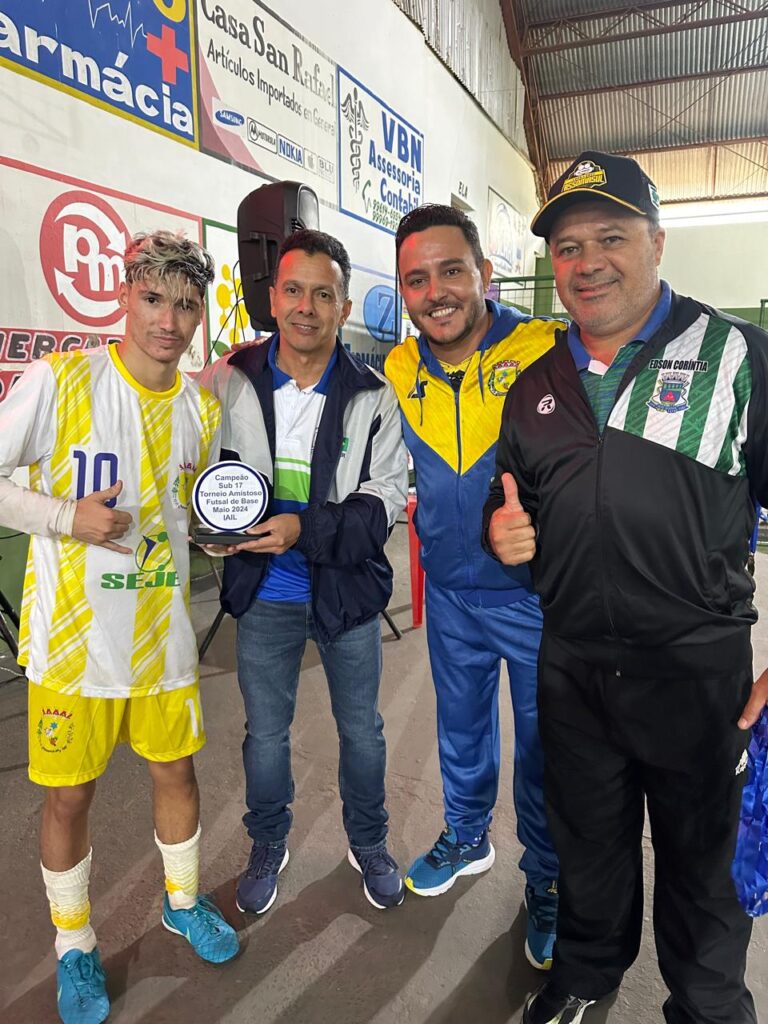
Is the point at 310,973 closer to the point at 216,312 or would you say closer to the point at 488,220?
the point at 216,312

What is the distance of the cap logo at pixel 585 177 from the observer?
46.2 inches

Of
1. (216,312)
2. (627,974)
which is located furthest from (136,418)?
(216,312)

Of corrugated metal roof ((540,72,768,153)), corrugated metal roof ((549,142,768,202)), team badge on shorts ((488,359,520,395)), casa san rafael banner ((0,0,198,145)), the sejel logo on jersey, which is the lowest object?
the sejel logo on jersey

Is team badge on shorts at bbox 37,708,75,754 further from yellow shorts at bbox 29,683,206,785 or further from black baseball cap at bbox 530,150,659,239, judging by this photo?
black baseball cap at bbox 530,150,659,239

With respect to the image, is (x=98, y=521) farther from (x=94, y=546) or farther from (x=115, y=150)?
(x=115, y=150)

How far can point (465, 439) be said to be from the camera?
1.53 m

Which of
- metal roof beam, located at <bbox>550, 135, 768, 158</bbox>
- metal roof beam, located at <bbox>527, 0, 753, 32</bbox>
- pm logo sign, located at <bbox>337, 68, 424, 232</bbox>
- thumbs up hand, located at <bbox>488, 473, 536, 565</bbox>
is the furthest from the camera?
metal roof beam, located at <bbox>550, 135, 768, 158</bbox>

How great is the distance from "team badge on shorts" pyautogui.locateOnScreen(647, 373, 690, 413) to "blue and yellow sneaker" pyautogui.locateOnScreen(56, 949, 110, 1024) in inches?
64.5

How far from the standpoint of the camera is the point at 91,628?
53.2 inches

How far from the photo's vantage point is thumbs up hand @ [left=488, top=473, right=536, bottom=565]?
4.09 feet

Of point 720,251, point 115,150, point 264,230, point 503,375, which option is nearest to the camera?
point 503,375

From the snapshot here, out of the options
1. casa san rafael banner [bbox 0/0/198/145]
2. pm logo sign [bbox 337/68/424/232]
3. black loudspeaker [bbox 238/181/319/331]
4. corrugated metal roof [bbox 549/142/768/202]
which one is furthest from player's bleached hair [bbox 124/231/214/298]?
corrugated metal roof [bbox 549/142/768/202]

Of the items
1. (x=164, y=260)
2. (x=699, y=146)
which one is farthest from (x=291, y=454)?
(x=699, y=146)

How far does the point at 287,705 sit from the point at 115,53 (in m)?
3.55
